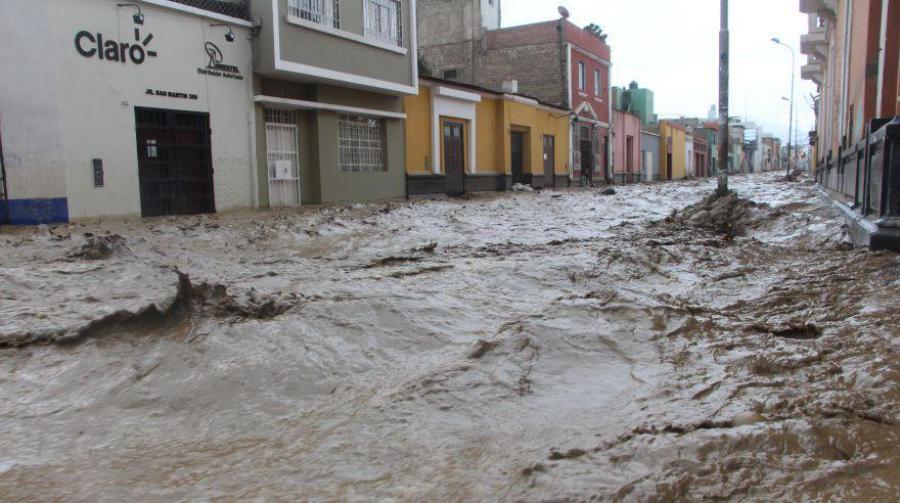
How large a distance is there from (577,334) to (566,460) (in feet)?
5.39

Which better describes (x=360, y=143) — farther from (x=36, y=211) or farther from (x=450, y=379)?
(x=450, y=379)

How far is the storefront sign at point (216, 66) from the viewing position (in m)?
12.4

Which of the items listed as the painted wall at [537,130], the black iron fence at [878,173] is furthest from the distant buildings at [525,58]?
the black iron fence at [878,173]

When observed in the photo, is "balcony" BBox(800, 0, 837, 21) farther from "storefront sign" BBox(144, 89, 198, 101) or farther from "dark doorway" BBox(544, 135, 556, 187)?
"storefront sign" BBox(144, 89, 198, 101)

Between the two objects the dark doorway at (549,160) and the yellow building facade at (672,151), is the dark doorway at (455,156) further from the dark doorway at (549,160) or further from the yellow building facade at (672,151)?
the yellow building facade at (672,151)

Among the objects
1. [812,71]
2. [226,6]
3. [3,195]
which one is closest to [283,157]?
[226,6]

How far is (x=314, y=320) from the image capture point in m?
4.20

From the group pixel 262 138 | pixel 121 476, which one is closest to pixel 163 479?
pixel 121 476

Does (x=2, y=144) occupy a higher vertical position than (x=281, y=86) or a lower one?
lower

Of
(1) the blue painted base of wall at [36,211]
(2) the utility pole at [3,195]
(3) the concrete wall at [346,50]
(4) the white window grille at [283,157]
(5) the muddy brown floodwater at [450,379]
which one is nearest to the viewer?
(5) the muddy brown floodwater at [450,379]

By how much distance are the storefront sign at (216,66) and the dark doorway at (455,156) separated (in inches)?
334

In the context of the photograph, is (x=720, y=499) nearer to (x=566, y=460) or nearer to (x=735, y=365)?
(x=566, y=460)

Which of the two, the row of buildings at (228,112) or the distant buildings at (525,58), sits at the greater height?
the distant buildings at (525,58)

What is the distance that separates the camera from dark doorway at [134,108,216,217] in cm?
1162
